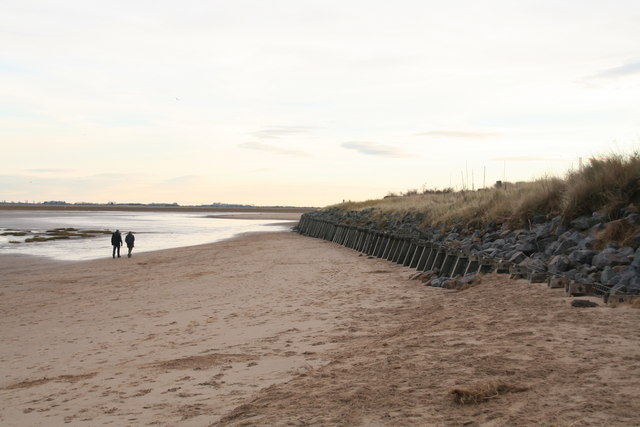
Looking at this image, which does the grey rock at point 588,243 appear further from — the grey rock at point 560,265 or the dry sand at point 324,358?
the dry sand at point 324,358

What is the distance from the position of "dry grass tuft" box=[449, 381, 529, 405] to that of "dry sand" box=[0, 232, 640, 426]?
20 millimetres

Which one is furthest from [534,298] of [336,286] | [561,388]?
[336,286]

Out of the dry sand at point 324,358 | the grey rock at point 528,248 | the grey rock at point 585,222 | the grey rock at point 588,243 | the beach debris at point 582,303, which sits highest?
the grey rock at point 585,222

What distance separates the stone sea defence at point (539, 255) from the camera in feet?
27.0

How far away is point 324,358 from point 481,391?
249 centimetres

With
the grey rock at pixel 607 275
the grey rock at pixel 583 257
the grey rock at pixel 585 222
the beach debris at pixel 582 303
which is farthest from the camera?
the grey rock at pixel 585 222

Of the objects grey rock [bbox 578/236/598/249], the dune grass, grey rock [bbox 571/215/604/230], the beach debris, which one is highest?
the dune grass

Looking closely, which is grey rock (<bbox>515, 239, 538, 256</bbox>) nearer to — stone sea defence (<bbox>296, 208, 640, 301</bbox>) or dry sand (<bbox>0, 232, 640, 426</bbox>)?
stone sea defence (<bbox>296, 208, 640, 301</bbox>)

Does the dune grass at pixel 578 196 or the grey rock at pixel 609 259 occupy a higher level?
the dune grass at pixel 578 196

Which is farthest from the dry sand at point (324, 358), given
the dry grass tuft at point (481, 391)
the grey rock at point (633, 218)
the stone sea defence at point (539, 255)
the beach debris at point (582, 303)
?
the grey rock at point (633, 218)

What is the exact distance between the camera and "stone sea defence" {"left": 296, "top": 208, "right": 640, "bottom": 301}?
324 inches

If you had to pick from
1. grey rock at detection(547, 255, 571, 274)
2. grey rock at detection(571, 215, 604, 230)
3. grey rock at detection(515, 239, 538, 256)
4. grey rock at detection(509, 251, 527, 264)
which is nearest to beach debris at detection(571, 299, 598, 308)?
grey rock at detection(547, 255, 571, 274)

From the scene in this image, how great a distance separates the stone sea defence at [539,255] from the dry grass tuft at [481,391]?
3.47 metres

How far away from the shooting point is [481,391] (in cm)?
470
